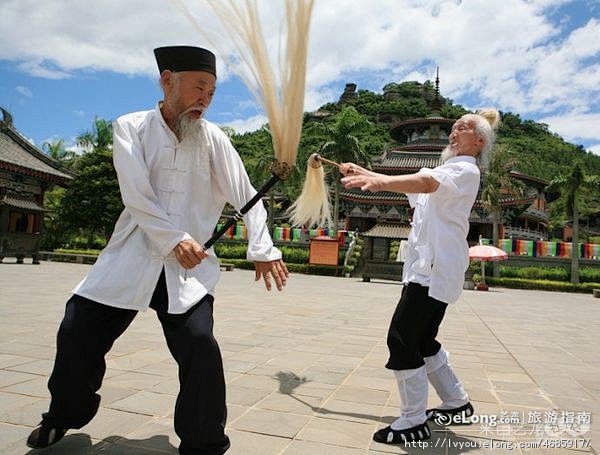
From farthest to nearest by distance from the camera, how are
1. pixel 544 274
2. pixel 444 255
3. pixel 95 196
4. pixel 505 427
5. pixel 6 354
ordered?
pixel 544 274
pixel 95 196
pixel 6 354
pixel 505 427
pixel 444 255

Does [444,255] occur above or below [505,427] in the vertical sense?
above

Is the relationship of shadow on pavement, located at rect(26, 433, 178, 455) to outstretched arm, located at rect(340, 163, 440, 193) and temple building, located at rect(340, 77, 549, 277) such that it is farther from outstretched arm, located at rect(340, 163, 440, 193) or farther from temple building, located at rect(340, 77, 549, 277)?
temple building, located at rect(340, 77, 549, 277)

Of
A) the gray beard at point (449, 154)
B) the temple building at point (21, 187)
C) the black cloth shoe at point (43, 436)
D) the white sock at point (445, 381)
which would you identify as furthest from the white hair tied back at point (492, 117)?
the temple building at point (21, 187)

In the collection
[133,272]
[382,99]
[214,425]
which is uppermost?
[382,99]

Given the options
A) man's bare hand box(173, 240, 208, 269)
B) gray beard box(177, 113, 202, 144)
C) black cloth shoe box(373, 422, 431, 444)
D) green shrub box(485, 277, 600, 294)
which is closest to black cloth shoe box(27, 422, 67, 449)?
man's bare hand box(173, 240, 208, 269)

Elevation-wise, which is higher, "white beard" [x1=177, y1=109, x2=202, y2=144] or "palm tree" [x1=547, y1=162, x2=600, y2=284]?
"palm tree" [x1=547, y1=162, x2=600, y2=284]

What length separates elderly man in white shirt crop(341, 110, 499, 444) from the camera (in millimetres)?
2811

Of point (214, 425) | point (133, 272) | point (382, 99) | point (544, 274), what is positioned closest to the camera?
point (214, 425)

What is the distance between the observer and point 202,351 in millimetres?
2098

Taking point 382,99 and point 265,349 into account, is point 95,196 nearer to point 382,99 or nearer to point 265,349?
point 265,349

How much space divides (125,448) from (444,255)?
210cm

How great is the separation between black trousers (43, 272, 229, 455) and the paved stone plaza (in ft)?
1.25

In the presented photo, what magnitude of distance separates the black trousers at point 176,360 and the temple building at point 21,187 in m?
21.1

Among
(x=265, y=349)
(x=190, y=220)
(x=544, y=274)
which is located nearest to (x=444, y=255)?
(x=190, y=220)
